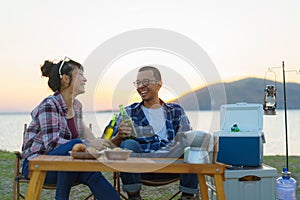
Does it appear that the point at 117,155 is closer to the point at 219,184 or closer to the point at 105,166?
the point at 105,166

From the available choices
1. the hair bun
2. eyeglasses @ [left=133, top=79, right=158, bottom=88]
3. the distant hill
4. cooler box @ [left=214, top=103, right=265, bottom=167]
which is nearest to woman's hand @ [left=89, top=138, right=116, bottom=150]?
eyeglasses @ [left=133, top=79, right=158, bottom=88]

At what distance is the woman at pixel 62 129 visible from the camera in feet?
6.59

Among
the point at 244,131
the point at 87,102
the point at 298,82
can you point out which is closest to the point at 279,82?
the point at 298,82

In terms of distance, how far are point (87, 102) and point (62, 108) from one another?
479mm

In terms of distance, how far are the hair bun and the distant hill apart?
0.80m

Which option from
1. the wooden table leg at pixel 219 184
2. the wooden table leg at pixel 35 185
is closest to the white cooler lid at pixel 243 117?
the wooden table leg at pixel 219 184

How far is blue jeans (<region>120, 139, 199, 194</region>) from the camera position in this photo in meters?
2.18

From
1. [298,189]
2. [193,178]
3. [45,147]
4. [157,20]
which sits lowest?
[298,189]

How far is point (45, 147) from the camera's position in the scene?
2148mm

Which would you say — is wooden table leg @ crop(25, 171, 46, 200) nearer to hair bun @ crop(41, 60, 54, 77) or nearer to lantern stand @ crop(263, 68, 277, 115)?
hair bun @ crop(41, 60, 54, 77)

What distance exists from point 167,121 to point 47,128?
0.76 m

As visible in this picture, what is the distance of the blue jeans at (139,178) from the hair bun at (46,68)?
65cm

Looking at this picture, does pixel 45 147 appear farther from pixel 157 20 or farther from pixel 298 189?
pixel 298 189

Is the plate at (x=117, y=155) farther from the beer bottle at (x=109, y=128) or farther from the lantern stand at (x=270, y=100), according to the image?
the lantern stand at (x=270, y=100)
